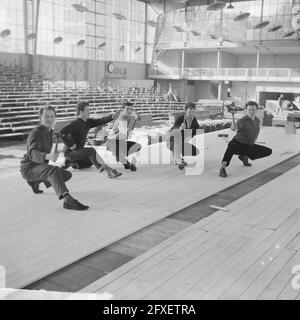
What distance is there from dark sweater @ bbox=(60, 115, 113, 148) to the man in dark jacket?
128 centimetres

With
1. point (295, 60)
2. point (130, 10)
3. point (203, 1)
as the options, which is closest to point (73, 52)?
point (130, 10)

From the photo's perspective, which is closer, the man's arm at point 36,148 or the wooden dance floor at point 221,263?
the wooden dance floor at point 221,263

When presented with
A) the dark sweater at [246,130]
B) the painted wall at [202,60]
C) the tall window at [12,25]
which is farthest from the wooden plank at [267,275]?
the painted wall at [202,60]

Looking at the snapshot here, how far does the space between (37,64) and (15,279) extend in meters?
22.4

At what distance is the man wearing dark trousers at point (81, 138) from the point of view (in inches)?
204

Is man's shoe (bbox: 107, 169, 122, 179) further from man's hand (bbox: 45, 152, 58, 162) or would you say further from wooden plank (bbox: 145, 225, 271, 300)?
wooden plank (bbox: 145, 225, 271, 300)

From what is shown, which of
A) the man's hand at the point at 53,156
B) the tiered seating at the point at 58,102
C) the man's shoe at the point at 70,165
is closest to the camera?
the man's hand at the point at 53,156

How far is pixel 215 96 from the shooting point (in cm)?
3266

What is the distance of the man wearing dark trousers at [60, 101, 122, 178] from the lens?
5172 millimetres

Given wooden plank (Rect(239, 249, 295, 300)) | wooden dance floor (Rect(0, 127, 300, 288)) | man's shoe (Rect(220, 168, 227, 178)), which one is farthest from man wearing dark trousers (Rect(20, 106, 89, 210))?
man's shoe (Rect(220, 168, 227, 178))

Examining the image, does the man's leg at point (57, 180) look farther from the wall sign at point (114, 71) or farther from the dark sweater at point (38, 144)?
the wall sign at point (114, 71)

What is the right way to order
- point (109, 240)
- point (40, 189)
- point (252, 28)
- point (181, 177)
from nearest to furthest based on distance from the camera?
1. point (109, 240)
2. point (40, 189)
3. point (181, 177)
4. point (252, 28)

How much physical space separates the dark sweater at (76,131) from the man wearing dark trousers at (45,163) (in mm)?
990
